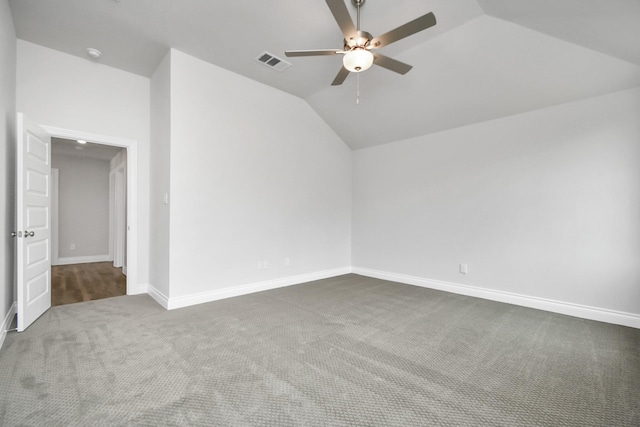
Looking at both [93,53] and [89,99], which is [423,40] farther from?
[89,99]

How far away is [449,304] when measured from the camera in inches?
147

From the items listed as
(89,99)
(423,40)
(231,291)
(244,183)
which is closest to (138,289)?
(231,291)

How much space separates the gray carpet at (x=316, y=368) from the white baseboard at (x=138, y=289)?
0.64m

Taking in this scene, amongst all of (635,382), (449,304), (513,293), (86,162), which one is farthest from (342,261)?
(86,162)

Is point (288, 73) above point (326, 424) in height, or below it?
above

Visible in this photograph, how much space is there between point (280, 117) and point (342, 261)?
9.60ft

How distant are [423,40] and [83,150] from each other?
22.8 feet

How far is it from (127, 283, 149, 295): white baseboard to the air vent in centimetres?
349

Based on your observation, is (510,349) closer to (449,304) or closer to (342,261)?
(449,304)

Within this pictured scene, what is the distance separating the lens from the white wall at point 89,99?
335 centimetres

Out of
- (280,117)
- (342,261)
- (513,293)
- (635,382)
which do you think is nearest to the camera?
(635,382)

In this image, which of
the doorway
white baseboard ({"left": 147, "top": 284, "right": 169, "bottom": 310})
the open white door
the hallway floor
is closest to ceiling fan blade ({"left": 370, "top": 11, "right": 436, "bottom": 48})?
the open white door

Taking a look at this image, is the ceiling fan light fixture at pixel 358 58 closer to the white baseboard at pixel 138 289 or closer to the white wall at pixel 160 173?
the white wall at pixel 160 173

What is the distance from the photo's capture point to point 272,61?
12.2 ft
